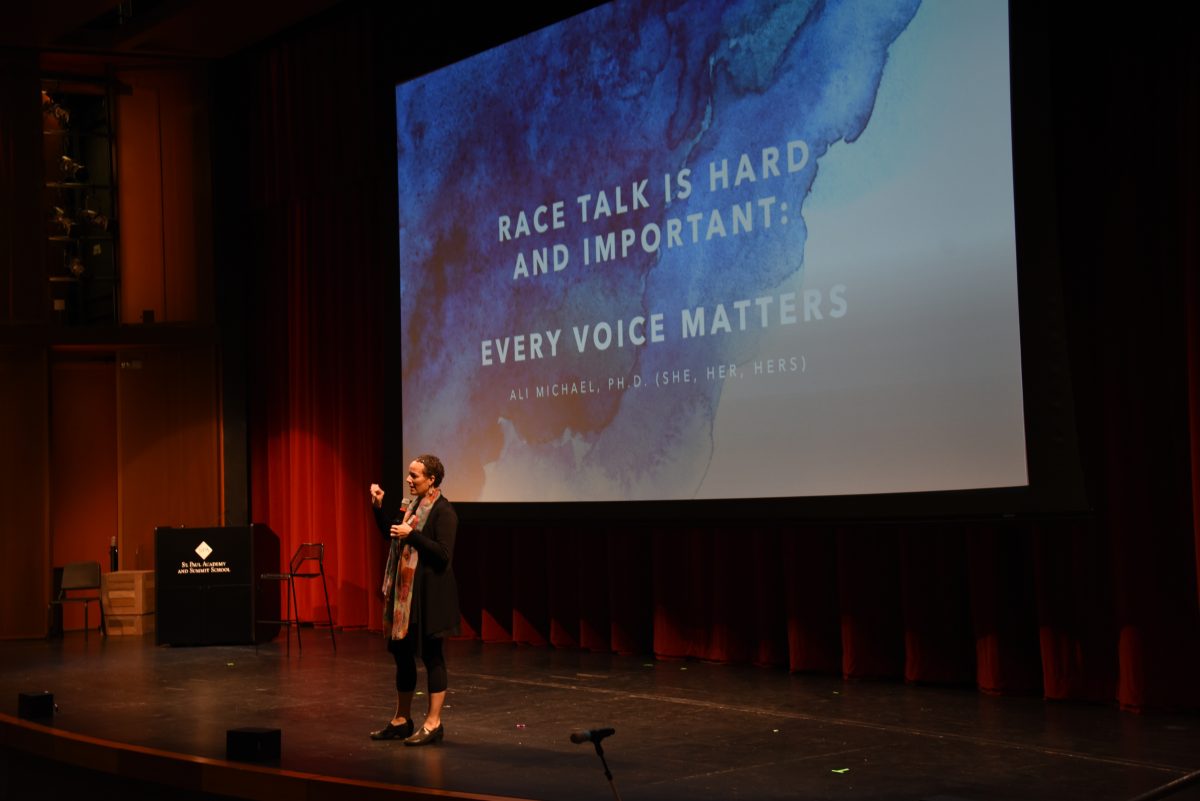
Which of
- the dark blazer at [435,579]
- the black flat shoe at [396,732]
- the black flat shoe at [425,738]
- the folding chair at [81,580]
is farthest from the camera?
the folding chair at [81,580]

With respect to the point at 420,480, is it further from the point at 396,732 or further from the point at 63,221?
the point at 63,221

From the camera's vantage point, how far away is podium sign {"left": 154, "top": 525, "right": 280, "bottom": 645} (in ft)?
29.2

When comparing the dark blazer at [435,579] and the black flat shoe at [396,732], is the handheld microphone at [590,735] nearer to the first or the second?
the dark blazer at [435,579]

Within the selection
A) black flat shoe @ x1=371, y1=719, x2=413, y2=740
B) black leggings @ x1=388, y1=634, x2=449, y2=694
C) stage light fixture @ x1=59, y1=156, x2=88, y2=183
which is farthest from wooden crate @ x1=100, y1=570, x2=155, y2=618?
black leggings @ x1=388, y1=634, x2=449, y2=694

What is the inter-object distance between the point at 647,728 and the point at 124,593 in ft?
19.8

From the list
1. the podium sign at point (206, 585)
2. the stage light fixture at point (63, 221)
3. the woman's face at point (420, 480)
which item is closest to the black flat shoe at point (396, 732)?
the woman's face at point (420, 480)

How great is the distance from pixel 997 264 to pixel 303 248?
6476mm

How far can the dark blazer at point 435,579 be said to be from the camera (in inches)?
195

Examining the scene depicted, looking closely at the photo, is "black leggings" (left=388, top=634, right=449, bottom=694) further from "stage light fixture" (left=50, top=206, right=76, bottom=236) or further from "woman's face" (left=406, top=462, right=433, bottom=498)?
"stage light fixture" (left=50, top=206, right=76, bottom=236)

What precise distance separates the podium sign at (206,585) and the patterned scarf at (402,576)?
165 inches

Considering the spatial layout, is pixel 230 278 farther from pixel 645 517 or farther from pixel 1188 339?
pixel 1188 339

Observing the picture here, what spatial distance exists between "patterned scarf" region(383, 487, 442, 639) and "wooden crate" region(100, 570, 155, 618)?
5680 millimetres

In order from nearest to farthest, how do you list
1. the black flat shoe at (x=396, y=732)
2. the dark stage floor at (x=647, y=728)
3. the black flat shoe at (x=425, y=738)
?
the dark stage floor at (x=647, y=728)
the black flat shoe at (x=425, y=738)
the black flat shoe at (x=396, y=732)

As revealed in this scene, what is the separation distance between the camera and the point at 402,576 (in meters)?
5.04
